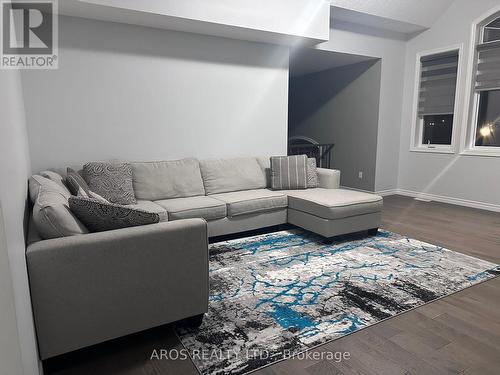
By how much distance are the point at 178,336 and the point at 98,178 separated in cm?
183

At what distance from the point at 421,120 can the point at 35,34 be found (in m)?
5.56

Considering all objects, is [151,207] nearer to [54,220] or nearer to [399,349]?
[54,220]

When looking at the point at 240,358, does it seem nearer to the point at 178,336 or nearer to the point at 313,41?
the point at 178,336

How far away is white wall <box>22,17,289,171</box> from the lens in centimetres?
328

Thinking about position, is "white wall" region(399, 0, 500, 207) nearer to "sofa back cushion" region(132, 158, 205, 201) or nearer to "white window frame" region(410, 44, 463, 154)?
"white window frame" region(410, 44, 463, 154)

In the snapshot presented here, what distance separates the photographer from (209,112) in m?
4.14

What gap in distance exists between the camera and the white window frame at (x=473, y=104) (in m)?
4.70

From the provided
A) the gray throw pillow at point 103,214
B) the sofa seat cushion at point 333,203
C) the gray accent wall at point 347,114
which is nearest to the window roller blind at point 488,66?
the gray accent wall at point 347,114

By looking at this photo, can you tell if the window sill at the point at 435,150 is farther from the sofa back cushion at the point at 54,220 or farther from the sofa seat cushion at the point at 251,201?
the sofa back cushion at the point at 54,220

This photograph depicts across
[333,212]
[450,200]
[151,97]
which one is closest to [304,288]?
[333,212]

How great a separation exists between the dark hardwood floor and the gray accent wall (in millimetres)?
3650

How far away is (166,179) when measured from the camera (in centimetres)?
358

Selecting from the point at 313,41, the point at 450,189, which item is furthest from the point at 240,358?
the point at 450,189

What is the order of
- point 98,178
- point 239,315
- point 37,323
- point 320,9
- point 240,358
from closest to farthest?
1. point 37,323
2. point 240,358
3. point 239,315
4. point 98,178
5. point 320,9
